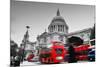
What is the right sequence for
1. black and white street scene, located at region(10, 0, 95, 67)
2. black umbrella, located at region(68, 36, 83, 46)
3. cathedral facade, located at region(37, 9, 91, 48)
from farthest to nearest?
black umbrella, located at region(68, 36, 83, 46) → cathedral facade, located at region(37, 9, 91, 48) → black and white street scene, located at region(10, 0, 95, 67)

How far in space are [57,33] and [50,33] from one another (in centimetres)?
11

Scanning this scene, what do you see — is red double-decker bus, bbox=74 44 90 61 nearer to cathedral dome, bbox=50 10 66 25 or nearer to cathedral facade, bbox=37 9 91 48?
cathedral facade, bbox=37 9 91 48

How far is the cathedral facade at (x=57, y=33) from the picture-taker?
10.0 ft

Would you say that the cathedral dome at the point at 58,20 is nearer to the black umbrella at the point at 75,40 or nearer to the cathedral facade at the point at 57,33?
the cathedral facade at the point at 57,33

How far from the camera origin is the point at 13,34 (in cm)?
291

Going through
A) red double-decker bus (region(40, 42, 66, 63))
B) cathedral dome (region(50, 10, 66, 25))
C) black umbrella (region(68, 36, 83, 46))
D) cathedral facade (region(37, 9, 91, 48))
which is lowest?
red double-decker bus (region(40, 42, 66, 63))

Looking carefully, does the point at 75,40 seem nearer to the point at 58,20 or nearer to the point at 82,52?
the point at 82,52

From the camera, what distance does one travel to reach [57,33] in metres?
3.15

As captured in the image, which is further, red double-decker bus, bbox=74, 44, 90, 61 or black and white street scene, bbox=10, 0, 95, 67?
red double-decker bus, bbox=74, 44, 90, 61

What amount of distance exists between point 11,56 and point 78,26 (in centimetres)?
103

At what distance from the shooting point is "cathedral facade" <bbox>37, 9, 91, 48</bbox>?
10.0ft

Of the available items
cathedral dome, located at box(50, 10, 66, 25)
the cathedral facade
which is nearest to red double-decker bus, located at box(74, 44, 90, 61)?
the cathedral facade

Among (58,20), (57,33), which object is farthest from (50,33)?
(58,20)

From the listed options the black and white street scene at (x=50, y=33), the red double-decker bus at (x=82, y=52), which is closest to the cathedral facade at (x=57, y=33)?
the black and white street scene at (x=50, y=33)
